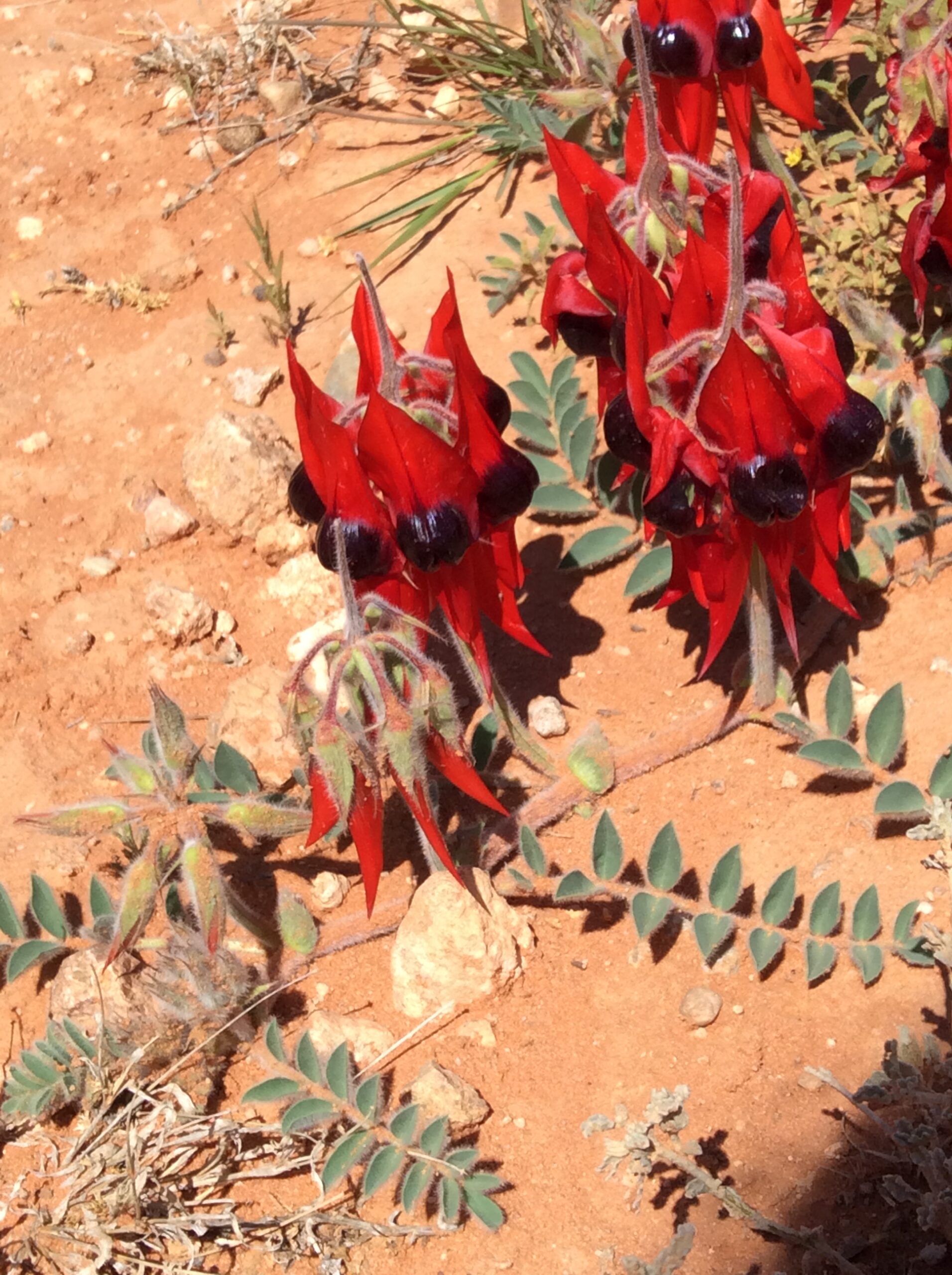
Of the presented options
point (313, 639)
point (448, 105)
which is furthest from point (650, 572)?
point (448, 105)

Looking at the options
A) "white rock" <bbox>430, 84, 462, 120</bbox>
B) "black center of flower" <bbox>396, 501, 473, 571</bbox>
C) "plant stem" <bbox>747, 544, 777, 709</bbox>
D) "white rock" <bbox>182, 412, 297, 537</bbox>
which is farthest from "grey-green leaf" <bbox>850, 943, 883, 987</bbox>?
"white rock" <bbox>430, 84, 462, 120</bbox>

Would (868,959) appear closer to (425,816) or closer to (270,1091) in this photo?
(425,816)

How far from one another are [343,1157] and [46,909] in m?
0.59

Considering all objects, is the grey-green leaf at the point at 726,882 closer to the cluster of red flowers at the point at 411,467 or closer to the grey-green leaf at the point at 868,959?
the grey-green leaf at the point at 868,959

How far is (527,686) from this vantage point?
7.69 feet

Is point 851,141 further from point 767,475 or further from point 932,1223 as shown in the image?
point 932,1223

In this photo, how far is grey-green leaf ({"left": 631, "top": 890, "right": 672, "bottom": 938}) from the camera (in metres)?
Result: 1.82

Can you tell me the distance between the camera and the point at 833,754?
1.95m

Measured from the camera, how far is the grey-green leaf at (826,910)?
182 centimetres

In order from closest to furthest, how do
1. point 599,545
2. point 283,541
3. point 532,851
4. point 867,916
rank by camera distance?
point 867,916, point 532,851, point 599,545, point 283,541

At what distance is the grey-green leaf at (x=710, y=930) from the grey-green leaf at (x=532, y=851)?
22 centimetres

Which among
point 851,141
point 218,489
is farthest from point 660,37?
point 218,489

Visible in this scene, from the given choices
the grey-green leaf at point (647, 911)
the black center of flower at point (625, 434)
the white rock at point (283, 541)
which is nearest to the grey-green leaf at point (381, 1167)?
the grey-green leaf at point (647, 911)

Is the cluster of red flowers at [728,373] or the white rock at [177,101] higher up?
the white rock at [177,101]
